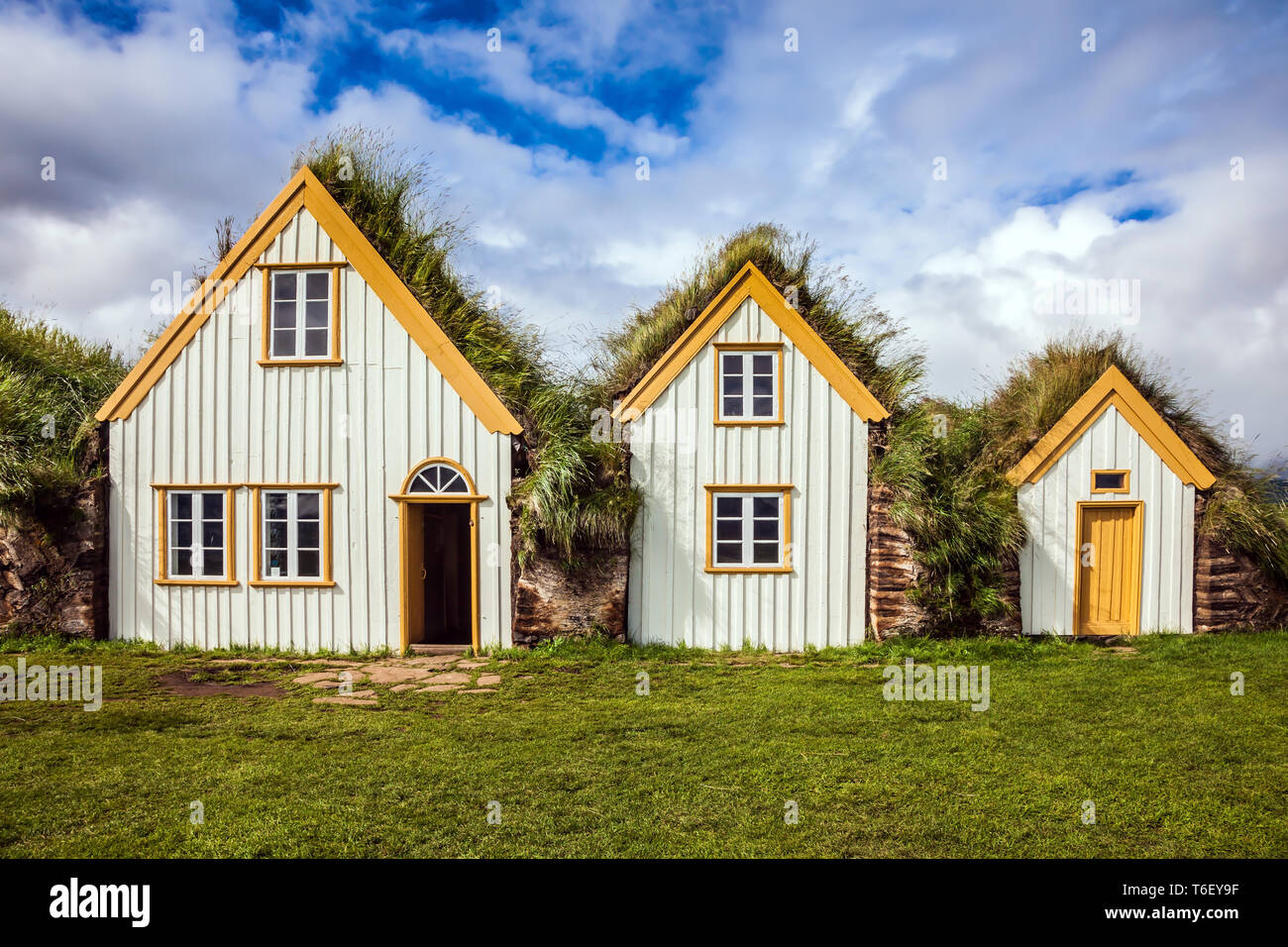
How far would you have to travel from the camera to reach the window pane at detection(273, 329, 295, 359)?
12.3 m

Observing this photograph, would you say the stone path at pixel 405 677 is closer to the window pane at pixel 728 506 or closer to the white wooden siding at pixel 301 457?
the white wooden siding at pixel 301 457

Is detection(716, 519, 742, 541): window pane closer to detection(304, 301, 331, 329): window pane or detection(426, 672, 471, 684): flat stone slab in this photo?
detection(426, 672, 471, 684): flat stone slab

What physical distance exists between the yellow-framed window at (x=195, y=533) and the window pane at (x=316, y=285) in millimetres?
3466

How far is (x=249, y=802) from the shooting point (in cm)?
553

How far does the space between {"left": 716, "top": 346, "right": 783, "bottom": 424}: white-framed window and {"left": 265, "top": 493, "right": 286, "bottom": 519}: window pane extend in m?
7.39

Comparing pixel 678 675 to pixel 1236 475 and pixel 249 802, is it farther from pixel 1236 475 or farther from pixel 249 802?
pixel 1236 475

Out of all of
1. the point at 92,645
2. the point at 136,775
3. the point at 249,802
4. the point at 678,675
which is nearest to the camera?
the point at 249,802

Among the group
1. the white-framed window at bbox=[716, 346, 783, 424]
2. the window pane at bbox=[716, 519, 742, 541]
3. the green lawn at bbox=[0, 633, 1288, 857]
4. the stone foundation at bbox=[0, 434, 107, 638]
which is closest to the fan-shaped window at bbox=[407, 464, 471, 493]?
the green lawn at bbox=[0, 633, 1288, 857]

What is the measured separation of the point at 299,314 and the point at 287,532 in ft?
12.0

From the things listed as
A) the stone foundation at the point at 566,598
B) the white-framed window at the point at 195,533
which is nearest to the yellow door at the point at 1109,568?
the stone foundation at the point at 566,598

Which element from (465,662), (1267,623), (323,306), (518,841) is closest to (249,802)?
(518,841)

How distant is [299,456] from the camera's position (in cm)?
1211

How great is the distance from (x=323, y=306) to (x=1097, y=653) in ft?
45.0

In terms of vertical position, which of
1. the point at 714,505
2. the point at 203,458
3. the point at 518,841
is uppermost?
the point at 203,458
